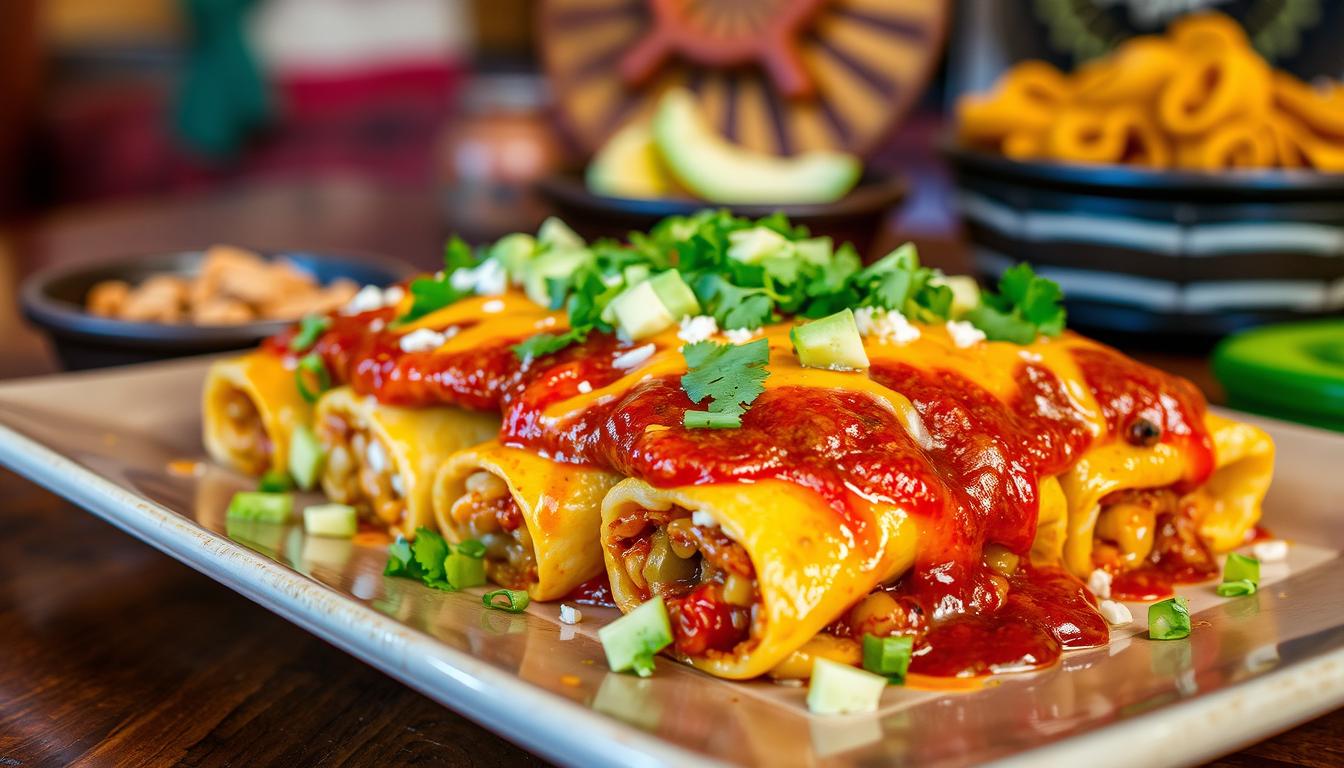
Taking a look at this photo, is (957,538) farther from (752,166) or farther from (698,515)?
(752,166)

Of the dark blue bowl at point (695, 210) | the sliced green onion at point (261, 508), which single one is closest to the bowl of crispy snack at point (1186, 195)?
the dark blue bowl at point (695, 210)

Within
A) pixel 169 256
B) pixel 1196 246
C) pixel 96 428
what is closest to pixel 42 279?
pixel 169 256

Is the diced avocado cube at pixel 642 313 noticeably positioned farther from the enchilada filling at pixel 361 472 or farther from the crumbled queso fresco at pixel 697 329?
the enchilada filling at pixel 361 472

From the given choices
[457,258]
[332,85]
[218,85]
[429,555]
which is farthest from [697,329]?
[332,85]

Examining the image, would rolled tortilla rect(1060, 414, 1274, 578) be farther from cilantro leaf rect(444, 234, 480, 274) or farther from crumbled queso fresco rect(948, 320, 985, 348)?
cilantro leaf rect(444, 234, 480, 274)

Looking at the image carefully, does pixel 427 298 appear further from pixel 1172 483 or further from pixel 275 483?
pixel 1172 483

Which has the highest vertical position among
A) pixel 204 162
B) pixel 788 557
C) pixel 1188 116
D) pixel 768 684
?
pixel 1188 116

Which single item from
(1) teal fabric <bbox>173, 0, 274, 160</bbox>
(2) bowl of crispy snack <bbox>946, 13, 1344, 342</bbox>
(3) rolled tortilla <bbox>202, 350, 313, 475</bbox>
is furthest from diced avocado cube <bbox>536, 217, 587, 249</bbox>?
(1) teal fabric <bbox>173, 0, 274, 160</bbox>
